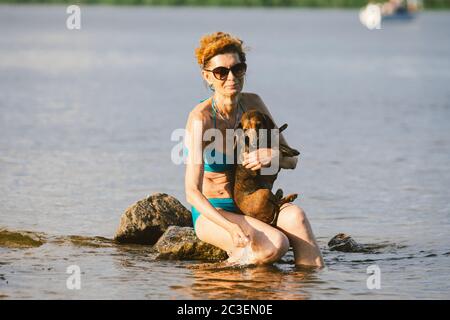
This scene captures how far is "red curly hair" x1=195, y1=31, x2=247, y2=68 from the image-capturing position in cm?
846

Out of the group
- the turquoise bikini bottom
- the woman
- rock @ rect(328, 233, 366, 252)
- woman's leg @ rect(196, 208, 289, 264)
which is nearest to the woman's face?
the woman

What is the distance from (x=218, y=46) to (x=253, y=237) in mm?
1440

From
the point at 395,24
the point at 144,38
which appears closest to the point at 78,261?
the point at 144,38

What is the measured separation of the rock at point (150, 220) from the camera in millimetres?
9711

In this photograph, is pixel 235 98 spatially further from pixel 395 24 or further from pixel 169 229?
pixel 395 24

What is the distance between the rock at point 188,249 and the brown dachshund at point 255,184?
2.04 feet

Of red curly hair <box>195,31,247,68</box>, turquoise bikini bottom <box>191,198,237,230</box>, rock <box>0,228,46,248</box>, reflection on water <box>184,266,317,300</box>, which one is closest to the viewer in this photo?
reflection on water <box>184,266,317,300</box>

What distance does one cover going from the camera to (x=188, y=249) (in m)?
9.10

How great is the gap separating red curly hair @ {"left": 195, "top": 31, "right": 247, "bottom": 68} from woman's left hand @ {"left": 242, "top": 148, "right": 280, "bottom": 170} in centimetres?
71

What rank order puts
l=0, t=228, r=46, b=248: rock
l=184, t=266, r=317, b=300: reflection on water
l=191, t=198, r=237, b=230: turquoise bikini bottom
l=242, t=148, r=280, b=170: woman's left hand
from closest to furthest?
l=184, t=266, r=317, b=300: reflection on water → l=242, t=148, r=280, b=170: woman's left hand → l=191, t=198, r=237, b=230: turquoise bikini bottom → l=0, t=228, r=46, b=248: rock

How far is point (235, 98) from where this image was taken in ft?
28.3

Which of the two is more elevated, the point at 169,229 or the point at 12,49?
the point at 12,49

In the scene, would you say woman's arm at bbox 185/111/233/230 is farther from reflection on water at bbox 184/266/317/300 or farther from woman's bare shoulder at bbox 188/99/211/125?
reflection on water at bbox 184/266/317/300

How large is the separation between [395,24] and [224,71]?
8602 centimetres
